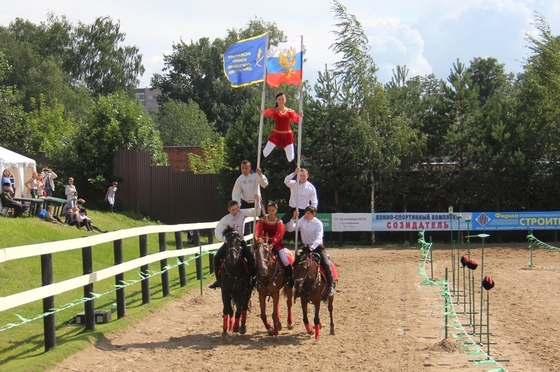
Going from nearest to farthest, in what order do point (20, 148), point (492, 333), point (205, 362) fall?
point (205, 362), point (492, 333), point (20, 148)

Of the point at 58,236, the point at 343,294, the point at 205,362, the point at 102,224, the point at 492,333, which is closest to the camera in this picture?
the point at 205,362

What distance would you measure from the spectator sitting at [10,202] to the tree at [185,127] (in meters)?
42.9

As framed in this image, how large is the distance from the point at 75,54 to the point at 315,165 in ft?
132

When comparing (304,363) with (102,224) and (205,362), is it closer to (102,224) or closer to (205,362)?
(205,362)

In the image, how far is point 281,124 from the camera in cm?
1398

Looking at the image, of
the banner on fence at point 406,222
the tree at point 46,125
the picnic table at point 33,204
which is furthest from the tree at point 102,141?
the banner on fence at point 406,222

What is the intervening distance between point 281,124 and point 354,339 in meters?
4.13

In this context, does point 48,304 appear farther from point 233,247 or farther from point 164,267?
point 164,267

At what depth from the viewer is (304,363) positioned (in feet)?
33.7

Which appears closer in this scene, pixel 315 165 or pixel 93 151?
pixel 315 165

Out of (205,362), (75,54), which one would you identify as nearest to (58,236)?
(205,362)

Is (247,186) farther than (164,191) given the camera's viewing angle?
No

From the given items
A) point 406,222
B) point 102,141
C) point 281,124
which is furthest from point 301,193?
point 102,141

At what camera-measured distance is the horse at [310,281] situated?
11898mm
